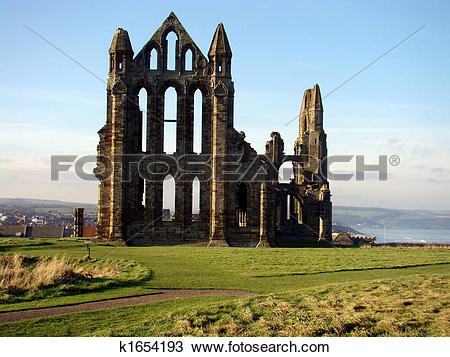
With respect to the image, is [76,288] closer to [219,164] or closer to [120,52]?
[219,164]

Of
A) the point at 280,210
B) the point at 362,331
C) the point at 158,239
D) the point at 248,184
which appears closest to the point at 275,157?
the point at 280,210

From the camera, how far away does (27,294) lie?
14.3 m

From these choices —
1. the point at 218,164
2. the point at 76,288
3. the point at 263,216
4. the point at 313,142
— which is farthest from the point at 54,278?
the point at 313,142

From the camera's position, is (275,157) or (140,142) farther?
(275,157)

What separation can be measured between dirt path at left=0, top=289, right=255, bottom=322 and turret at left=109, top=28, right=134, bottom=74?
20.5 metres

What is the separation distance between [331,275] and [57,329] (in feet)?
35.1

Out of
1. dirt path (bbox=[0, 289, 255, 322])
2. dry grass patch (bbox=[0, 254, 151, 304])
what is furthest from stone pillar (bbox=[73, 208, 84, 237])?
dirt path (bbox=[0, 289, 255, 322])

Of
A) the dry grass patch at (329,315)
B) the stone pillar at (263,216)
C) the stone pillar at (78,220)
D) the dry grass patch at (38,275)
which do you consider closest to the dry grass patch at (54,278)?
the dry grass patch at (38,275)

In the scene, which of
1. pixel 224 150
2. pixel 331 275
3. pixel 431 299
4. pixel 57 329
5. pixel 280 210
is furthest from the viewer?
pixel 280 210

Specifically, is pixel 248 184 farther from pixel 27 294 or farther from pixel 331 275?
pixel 27 294

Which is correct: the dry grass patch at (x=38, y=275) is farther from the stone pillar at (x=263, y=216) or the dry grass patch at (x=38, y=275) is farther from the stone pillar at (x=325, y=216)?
the stone pillar at (x=325, y=216)

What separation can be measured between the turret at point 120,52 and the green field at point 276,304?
15.0 metres

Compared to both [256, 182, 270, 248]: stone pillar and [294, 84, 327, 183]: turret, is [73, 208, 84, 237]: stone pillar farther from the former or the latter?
[294, 84, 327, 183]: turret
